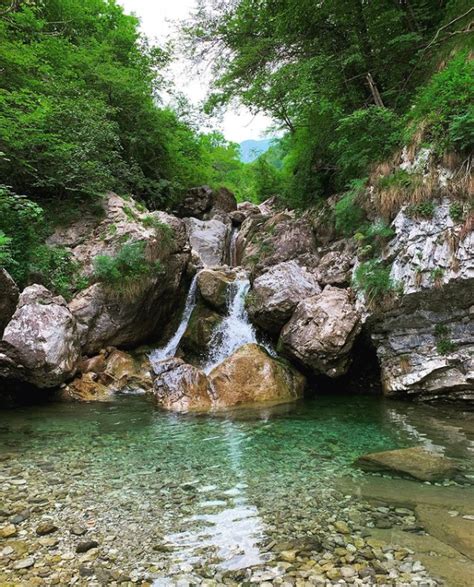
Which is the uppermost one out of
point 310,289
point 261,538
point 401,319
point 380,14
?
point 380,14

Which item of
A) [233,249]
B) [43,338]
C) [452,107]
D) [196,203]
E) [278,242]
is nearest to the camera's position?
[452,107]

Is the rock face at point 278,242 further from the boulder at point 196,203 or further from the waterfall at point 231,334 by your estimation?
the boulder at point 196,203

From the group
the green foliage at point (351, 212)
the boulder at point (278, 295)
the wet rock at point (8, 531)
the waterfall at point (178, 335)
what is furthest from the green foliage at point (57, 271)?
the wet rock at point (8, 531)

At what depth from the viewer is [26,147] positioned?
1112cm

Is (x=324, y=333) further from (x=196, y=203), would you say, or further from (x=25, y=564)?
(x=196, y=203)

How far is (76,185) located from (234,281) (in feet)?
19.3

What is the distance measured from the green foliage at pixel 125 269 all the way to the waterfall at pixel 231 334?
2.68 m

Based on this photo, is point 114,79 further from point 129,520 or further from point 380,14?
point 129,520

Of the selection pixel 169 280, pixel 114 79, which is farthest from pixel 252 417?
pixel 114 79

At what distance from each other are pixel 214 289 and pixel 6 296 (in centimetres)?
721

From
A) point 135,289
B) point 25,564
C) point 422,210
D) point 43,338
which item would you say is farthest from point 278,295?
point 25,564

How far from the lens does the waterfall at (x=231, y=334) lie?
1141 centimetres

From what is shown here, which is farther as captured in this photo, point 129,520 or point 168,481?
point 168,481

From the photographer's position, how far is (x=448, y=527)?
11.9 ft
